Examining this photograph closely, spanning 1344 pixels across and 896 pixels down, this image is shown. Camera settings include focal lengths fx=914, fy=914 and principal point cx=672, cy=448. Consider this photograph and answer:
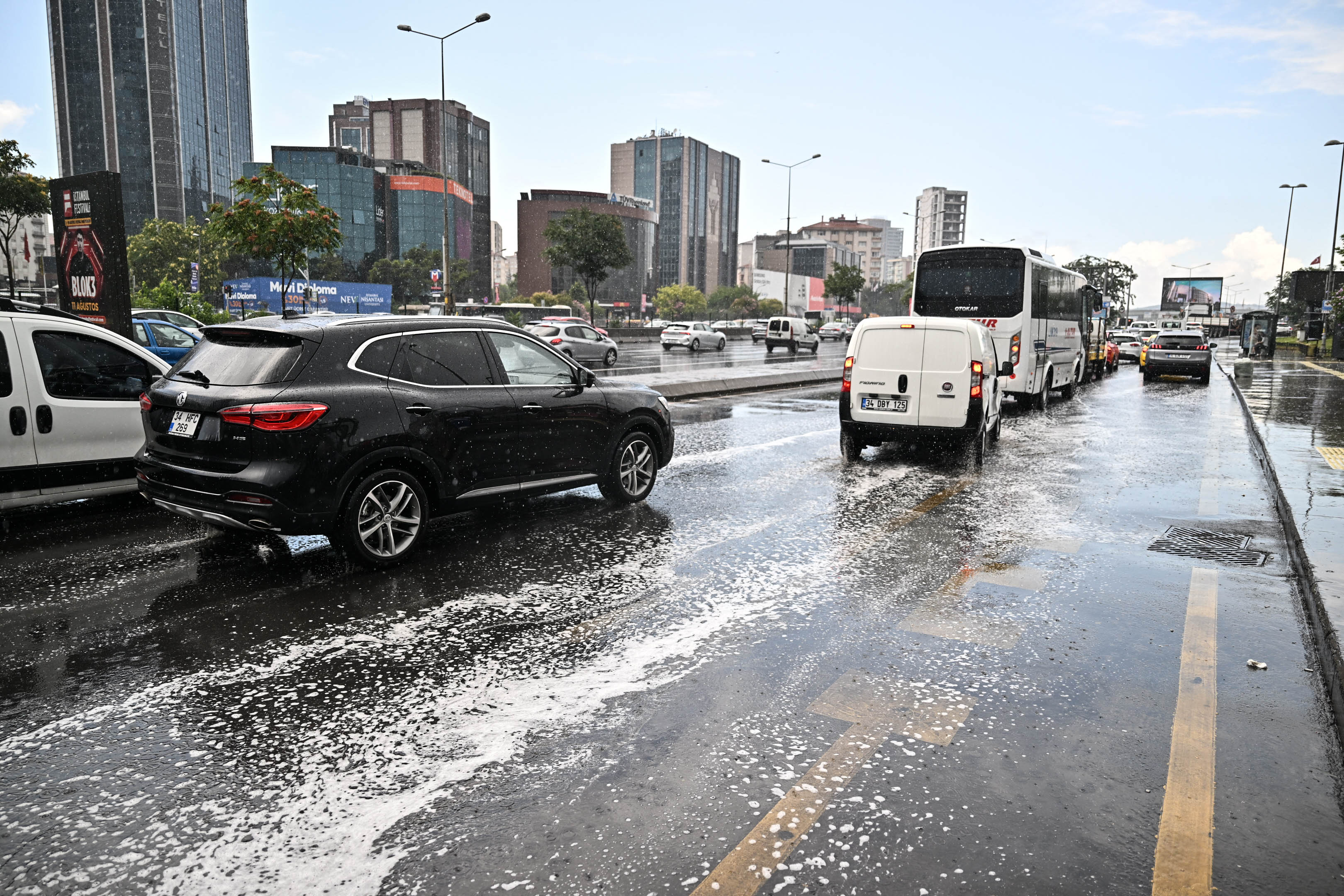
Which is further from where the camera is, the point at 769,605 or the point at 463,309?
the point at 463,309

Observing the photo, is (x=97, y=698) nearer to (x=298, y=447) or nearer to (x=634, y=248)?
(x=298, y=447)

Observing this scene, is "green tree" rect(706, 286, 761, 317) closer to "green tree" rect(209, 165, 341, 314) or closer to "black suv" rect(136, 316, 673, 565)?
"green tree" rect(209, 165, 341, 314)

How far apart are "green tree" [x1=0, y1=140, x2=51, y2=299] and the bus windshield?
28.1 metres

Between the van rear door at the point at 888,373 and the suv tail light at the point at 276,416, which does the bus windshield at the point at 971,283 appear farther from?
the suv tail light at the point at 276,416

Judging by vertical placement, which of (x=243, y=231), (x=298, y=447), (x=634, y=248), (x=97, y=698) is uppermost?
(x=634, y=248)

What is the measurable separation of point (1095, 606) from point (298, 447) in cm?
479

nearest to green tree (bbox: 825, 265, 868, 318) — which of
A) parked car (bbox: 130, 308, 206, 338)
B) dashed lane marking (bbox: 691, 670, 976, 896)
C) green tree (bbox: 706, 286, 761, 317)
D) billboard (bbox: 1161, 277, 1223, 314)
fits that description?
billboard (bbox: 1161, 277, 1223, 314)

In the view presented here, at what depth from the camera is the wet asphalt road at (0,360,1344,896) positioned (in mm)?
2770

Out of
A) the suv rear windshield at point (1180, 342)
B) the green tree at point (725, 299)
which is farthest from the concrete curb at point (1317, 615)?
the green tree at point (725, 299)

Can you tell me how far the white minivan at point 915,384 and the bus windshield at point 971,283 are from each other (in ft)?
23.5

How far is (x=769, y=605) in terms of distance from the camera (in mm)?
5242

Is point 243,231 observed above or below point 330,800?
above

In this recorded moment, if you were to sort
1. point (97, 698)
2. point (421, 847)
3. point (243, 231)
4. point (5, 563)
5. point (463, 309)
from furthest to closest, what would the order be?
point (463, 309) < point (243, 231) < point (5, 563) < point (97, 698) < point (421, 847)

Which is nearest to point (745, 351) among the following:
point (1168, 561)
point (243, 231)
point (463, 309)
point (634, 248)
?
point (463, 309)
